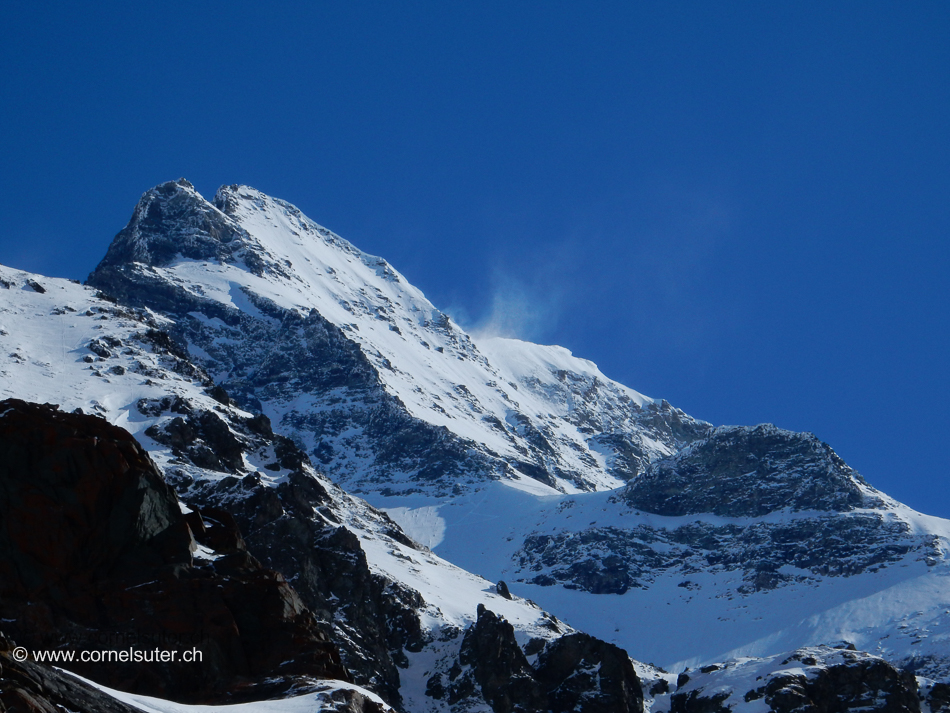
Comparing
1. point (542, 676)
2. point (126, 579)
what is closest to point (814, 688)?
point (542, 676)

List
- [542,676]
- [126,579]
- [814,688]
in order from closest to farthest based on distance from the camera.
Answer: [126,579] → [814,688] → [542,676]

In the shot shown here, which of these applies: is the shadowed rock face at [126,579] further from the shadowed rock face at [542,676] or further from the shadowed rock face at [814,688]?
the shadowed rock face at [814,688]

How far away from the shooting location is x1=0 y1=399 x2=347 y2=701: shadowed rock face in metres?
55.5

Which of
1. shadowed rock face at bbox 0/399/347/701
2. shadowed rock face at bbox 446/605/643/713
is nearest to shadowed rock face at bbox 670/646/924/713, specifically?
shadowed rock face at bbox 446/605/643/713

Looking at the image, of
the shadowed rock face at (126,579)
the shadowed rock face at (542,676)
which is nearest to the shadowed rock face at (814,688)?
the shadowed rock face at (542,676)

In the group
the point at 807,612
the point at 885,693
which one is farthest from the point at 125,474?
the point at 807,612

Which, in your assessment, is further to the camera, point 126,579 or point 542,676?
point 542,676

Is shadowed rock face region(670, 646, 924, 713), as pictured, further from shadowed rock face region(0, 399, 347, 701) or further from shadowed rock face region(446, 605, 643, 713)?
shadowed rock face region(0, 399, 347, 701)

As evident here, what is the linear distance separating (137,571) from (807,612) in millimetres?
155141

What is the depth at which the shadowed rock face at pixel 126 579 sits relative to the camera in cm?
5550

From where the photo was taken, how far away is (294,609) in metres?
63.3

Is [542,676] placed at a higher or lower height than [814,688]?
higher

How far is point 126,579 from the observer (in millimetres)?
59438

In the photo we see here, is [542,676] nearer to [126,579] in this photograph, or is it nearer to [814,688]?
[814,688]
